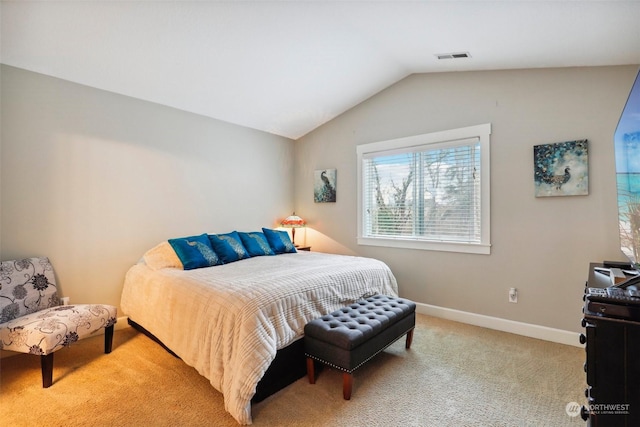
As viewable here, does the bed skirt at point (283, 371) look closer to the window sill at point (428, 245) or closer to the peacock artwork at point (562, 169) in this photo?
the window sill at point (428, 245)

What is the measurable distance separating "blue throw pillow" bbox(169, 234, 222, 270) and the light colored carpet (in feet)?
2.67

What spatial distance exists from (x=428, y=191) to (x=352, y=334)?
7.43 ft

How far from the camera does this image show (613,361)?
1055 mm

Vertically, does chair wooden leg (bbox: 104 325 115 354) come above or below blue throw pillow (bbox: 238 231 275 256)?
below

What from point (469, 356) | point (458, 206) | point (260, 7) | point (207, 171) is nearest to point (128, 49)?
point (260, 7)

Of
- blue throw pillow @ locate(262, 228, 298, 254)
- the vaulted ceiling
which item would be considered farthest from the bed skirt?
the vaulted ceiling

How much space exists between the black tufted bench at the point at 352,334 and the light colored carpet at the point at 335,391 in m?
0.22

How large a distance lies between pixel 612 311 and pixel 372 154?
129 inches

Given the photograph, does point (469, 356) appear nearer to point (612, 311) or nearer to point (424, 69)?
point (612, 311)

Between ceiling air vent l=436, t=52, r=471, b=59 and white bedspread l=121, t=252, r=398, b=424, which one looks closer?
white bedspread l=121, t=252, r=398, b=424

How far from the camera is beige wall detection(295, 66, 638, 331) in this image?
2645 mm

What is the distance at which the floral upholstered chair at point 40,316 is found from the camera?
2.10 m

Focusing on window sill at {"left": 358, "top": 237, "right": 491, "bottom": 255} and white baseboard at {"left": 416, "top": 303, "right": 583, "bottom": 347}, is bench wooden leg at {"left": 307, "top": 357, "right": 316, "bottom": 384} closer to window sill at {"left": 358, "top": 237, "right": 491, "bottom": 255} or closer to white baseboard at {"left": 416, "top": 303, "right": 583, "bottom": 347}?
white baseboard at {"left": 416, "top": 303, "right": 583, "bottom": 347}

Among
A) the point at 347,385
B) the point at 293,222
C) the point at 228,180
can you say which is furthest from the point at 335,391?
the point at 228,180
